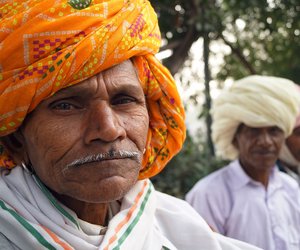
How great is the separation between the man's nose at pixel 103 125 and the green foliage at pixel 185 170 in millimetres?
6069

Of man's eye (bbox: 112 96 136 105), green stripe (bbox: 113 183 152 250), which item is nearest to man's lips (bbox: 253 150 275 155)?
green stripe (bbox: 113 183 152 250)

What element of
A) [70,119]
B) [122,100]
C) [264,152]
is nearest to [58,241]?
[70,119]

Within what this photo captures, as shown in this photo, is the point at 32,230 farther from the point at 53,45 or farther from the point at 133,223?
the point at 53,45

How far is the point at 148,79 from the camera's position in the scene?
85.2 inches

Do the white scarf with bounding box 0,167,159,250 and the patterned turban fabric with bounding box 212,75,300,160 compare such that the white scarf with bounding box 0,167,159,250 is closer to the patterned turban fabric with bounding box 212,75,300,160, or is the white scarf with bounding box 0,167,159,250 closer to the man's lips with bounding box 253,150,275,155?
the man's lips with bounding box 253,150,275,155

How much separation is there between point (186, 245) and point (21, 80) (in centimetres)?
103

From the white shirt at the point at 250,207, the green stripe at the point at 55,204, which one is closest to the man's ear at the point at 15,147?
the green stripe at the point at 55,204

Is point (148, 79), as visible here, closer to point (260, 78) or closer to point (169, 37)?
point (260, 78)

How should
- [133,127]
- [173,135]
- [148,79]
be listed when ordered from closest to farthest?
[133,127], [148,79], [173,135]

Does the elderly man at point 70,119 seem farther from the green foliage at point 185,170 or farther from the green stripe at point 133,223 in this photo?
the green foliage at point 185,170

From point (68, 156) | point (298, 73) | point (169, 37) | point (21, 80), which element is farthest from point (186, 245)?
point (298, 73)

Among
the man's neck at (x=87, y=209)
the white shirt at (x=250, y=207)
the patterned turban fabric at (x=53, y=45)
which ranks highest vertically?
the patterned turban fabric at (x=53, y=45)

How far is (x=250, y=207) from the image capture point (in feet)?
13.2

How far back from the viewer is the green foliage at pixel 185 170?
8086 millimetres
